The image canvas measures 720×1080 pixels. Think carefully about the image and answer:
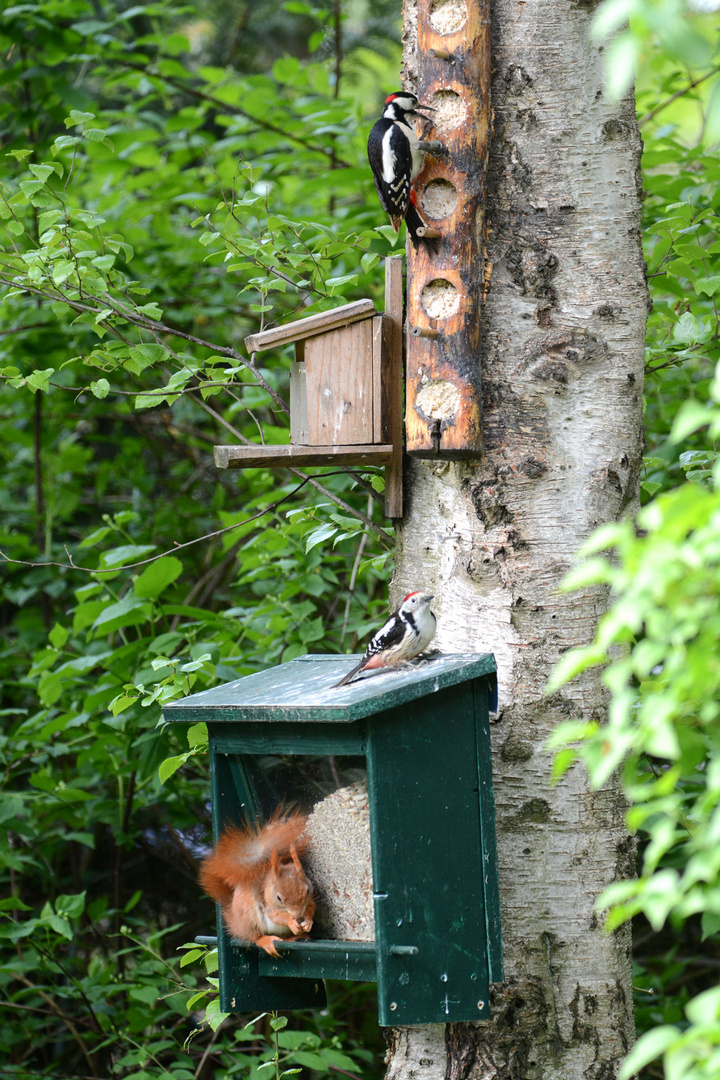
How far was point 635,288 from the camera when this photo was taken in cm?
193

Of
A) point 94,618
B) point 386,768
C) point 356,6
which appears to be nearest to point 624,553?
point 386,768

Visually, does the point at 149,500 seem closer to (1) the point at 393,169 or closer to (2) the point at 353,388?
(2) the point at 353,388

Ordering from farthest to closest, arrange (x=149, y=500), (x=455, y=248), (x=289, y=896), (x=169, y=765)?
(x=149, y=500) → (x=169, y=765) → (x=455, y=248) → (x=289, y=896)

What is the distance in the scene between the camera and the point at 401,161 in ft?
6.28

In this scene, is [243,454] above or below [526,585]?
above

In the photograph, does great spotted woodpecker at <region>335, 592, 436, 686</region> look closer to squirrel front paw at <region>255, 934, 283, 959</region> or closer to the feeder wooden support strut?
the feeder wooden support strut

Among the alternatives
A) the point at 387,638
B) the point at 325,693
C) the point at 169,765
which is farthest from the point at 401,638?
the point at 169,765

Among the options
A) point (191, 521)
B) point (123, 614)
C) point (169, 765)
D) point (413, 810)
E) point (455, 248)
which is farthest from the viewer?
point (191, 521)

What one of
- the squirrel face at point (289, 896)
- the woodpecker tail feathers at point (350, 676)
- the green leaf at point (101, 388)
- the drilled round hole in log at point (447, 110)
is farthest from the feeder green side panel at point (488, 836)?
the green leaf at point (101, 388)

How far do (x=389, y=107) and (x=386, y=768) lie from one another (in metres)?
1.25

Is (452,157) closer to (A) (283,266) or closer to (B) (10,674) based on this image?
(A) (283,266)

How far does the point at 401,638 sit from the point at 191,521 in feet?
10.5

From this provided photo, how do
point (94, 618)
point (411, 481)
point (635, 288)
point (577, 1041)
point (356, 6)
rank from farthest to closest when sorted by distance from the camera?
point (356, 6) < point (94, 618) < point (411, 481) < point (635, 288) < point (577, 1041)

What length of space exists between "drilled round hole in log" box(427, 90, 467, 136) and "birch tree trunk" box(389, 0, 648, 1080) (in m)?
0.08
